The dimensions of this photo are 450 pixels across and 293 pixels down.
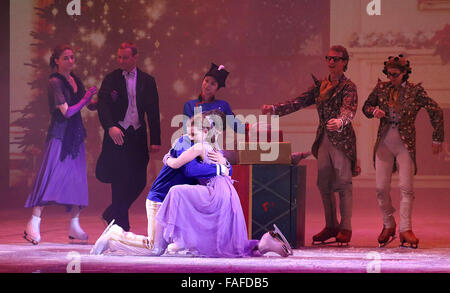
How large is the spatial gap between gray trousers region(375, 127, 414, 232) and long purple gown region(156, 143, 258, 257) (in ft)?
4.49

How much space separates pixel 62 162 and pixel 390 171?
2663 millimetres

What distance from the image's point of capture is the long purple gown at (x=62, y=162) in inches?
222

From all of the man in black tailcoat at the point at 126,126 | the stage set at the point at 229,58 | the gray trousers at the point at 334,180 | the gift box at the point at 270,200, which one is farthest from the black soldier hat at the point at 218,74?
the stage set at the point at 229,58

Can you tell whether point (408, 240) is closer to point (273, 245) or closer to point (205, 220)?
point (273, 245)

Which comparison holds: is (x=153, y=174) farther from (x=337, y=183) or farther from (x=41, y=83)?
(x=337, y=183)

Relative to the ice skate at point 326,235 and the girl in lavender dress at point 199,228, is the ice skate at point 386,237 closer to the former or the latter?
the ice skate at point 326,235

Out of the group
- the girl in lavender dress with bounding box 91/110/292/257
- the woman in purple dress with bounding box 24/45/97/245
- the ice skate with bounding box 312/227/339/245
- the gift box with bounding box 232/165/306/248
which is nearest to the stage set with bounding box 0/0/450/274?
the woman in purple dress with bounding box 24/45/97/245

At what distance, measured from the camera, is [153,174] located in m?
8.62

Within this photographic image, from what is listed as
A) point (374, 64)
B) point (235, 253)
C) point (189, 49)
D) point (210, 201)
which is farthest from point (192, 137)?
point (374, 64)

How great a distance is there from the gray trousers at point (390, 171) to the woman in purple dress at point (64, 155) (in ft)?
7.86

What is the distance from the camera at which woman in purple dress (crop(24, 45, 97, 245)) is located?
222 inches

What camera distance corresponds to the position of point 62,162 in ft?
18.7

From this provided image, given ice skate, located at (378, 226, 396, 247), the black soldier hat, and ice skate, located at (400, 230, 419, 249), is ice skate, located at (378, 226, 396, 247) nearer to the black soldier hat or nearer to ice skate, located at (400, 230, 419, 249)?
ice skate, located at (400, 230, 419, 249)

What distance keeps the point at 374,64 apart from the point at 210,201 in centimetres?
472
